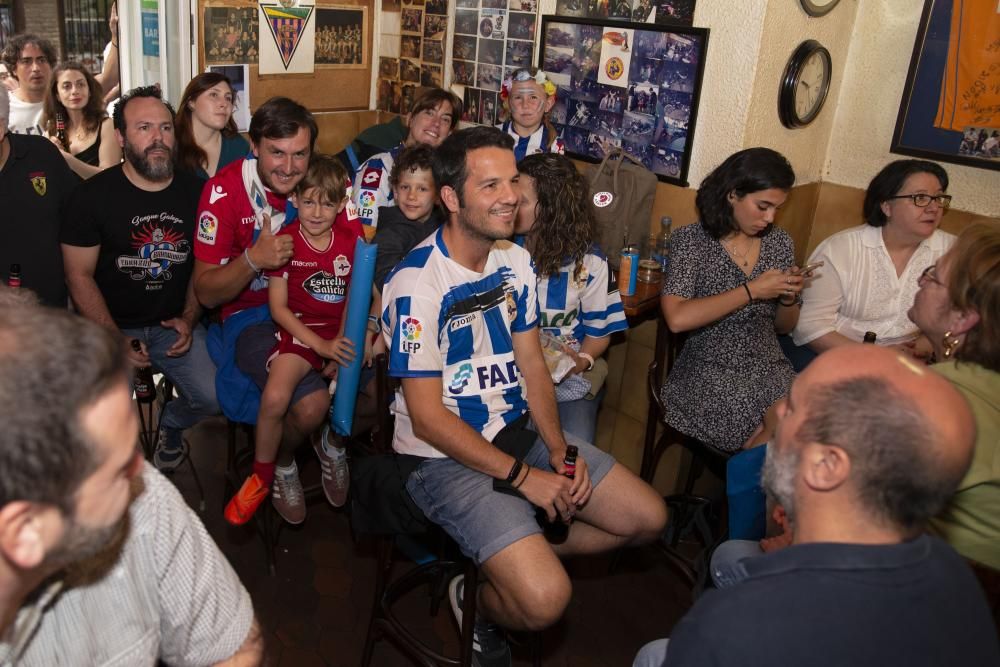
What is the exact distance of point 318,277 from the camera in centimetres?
280

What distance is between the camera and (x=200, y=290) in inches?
111

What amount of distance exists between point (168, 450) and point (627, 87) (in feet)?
8.23

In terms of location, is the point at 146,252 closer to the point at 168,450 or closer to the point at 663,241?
the point at 168,450

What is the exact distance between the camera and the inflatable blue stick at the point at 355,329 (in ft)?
7.82

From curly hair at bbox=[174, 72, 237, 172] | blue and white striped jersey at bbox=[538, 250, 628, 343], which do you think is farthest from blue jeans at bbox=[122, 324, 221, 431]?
blue and white striped jersey at bbox=[538, 250, 628, 343]

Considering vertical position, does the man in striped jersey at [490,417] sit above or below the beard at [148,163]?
below

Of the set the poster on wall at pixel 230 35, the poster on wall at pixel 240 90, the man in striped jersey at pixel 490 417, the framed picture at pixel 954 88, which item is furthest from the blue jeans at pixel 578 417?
the poster on wall at pixel 230 35

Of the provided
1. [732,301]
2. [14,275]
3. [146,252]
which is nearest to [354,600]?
[146,252]

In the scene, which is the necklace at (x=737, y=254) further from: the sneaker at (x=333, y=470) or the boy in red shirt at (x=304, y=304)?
the sneaker at (x=333, y=470)

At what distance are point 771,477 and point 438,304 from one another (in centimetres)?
106

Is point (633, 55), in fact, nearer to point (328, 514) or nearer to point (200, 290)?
point (200, 290)

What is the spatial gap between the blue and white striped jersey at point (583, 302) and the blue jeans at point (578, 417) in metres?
0.26

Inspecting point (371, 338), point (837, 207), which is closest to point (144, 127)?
point (371, 338)

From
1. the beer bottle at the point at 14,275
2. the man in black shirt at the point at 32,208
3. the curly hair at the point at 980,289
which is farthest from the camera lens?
the man in black shirt at the point at 32,208
